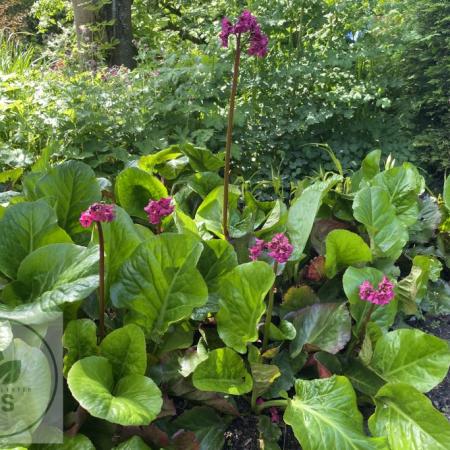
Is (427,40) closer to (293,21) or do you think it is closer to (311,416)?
(293,21)

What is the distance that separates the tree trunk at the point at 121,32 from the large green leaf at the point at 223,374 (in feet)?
13.9

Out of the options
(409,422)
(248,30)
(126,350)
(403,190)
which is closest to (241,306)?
(126,350)

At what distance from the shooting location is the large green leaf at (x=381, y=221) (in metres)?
1.91

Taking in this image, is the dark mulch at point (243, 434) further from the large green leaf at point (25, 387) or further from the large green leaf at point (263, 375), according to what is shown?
the large green leaf at point (25, 387)

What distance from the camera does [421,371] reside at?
150cm

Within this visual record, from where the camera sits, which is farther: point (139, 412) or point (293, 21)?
point (293, 21)

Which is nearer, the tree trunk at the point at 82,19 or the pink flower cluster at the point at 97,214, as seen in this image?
the pink flower cluster at the point at 97,214

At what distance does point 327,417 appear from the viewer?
134 centimetres

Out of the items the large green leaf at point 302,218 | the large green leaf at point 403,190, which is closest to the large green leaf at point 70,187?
the large green leaf at point 302,218

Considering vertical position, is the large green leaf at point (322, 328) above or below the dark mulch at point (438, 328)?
above

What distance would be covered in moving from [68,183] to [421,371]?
4.34 ft

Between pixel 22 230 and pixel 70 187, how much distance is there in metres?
0.32

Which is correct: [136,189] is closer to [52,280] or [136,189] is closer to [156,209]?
[156,209]

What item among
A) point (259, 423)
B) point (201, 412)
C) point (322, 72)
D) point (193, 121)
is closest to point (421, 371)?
point (259, 423)
